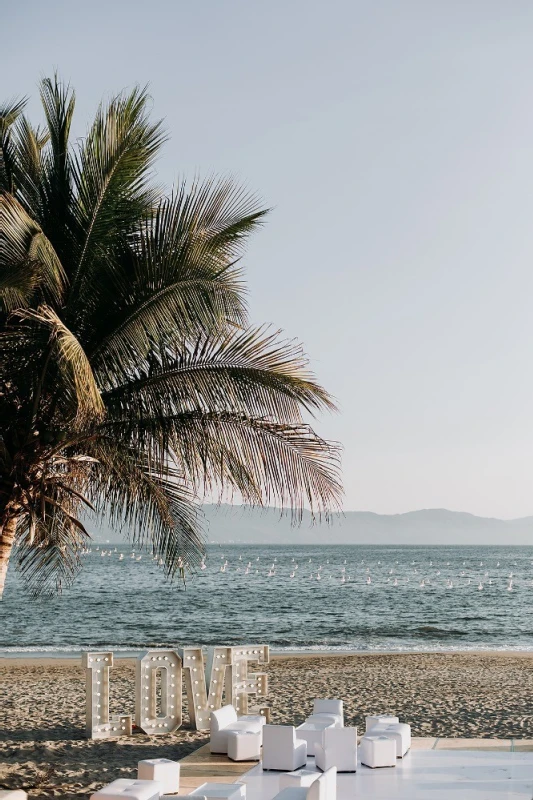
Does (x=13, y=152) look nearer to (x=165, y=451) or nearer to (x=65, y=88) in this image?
(x=65, y=88)

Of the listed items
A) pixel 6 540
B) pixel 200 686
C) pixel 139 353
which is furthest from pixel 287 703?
pixel 139 353

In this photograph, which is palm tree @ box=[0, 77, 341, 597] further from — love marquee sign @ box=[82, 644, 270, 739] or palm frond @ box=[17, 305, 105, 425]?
love marquee sign @ box=[82, 644, 270, 739]

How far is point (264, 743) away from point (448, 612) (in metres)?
37.9

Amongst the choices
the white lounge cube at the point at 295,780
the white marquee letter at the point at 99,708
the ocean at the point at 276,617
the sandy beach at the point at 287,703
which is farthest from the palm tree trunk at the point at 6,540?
the ocean at the point at 276,617

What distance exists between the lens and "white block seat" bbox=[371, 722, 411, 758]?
30.6 feet

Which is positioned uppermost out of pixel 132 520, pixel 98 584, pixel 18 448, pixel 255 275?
pixel 255 275

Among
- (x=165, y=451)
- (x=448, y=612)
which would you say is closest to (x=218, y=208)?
(x=165, y=451)

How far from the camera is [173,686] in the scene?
1116cm

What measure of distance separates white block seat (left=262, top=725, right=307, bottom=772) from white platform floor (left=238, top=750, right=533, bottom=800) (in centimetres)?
11

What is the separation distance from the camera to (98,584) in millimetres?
66750

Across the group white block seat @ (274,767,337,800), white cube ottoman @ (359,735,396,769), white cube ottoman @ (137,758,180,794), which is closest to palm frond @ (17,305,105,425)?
white cube ottoman @ (137,758,180,794)

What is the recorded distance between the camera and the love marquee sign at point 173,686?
10633mm

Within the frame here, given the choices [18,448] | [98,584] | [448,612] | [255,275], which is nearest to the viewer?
[18,448]

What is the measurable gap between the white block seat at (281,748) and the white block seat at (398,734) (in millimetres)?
1091
